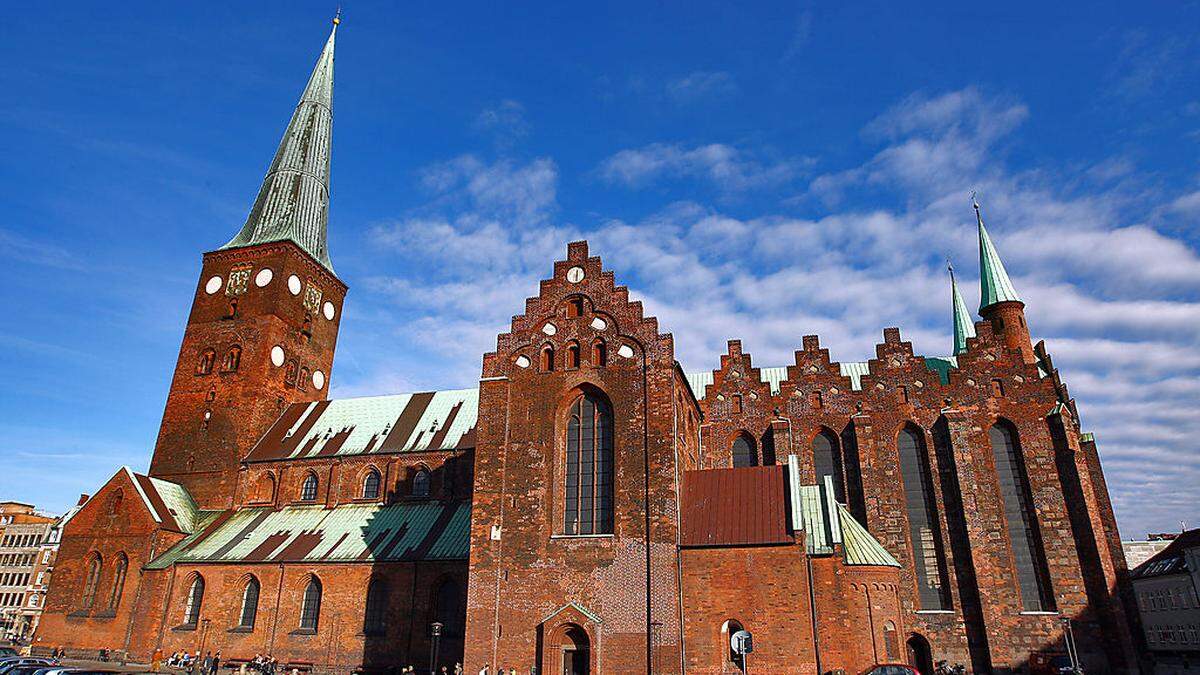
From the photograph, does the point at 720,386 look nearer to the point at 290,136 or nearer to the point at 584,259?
the point at 584,259

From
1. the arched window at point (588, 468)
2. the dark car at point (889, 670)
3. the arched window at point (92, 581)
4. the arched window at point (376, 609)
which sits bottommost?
the dark car at point (889, 670)

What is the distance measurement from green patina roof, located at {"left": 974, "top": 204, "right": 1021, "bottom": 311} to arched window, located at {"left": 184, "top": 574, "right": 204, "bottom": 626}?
44.4 metres

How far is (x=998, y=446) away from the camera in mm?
36812

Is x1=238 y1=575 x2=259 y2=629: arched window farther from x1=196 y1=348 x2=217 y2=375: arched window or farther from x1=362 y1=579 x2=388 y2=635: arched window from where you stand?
x1=196 y1=348 x2=217 y2=375: arched window

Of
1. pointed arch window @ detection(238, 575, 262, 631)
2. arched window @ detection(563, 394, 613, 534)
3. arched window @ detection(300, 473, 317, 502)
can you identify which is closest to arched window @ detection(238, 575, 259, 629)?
pointed arch window @ detection(238, 575, 262, 631)

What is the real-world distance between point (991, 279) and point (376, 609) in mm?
36589

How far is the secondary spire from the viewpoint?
51.8m

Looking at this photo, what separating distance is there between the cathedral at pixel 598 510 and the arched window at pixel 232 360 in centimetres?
19

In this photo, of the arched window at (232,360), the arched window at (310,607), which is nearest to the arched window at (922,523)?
the arched window at (310,607)

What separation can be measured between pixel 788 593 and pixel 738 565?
1915mm

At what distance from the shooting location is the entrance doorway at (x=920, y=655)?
3366 cm

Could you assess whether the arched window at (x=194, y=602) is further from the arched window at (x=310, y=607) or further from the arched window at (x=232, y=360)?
the arched window at (x=232, y=360)

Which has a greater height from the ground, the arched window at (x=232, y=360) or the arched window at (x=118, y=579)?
the arched window at (x=232, y=360)

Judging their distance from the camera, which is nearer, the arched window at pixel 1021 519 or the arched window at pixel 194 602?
the arched window at pixel 1021 519
